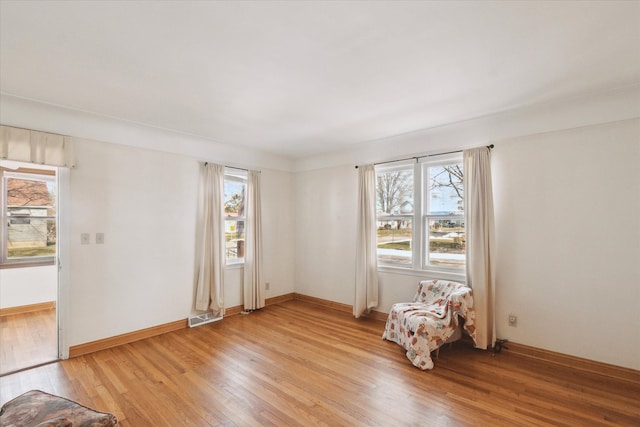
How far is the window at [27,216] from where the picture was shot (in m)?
4.70

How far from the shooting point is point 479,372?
2867 mm

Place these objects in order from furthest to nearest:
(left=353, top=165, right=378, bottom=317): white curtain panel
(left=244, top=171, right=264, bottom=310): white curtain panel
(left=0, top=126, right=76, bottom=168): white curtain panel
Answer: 1. (left=244, top=171, right=264, bottom=310): white curtain panel
2. (left=353, top=165, right=378, bottom=317): white curtain panel
3. (left=0, top=126, right=76, bottom=168): white curtain panel

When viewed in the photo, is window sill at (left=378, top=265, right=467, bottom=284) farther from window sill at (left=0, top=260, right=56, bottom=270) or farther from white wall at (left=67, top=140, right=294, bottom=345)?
window sill at (left=0, top=260, right=56, bottom=270)

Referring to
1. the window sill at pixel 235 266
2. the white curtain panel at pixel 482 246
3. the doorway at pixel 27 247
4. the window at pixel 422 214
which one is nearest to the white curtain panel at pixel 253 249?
the window sill at pixel 235 266

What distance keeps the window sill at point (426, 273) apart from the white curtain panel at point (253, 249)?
6.71 ft

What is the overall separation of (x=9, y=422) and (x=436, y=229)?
13.8ft

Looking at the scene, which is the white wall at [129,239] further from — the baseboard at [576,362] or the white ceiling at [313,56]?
the baseboard at [576,362]

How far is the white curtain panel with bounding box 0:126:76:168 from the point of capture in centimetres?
284

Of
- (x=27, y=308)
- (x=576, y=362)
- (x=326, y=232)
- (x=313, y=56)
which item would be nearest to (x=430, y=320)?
(x=576, y=362)

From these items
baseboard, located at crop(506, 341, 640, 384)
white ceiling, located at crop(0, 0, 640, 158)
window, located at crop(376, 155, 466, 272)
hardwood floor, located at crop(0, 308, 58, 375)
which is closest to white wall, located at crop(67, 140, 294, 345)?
hardwood floor, located at crop(0, 308, 58, 375)

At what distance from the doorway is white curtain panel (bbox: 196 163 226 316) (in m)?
2.19

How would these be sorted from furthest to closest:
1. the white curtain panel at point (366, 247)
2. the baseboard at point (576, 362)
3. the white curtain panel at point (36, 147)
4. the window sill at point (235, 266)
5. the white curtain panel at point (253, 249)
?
Answer: the white curtain panel at point (253, 249), the window sill at point (235, 266), the white curtain panel at point (366, 247), the white curtain panel at point (36, 147), the baseboard at point (576, 362)

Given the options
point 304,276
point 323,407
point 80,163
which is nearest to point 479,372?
point 323,407

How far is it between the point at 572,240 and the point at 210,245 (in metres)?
4.46
